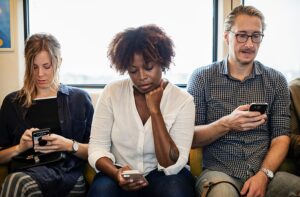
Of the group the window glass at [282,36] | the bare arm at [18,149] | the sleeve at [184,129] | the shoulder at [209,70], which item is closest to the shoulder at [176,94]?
the sleeve at [184,129]

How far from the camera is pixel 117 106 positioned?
157 centimetres

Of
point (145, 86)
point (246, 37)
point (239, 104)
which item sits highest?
point (246, 37)

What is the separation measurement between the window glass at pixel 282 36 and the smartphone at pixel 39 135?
1.58m

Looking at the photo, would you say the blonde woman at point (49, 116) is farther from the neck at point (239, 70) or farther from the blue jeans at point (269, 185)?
the neck at point (239, 70)

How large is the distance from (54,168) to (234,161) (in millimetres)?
876

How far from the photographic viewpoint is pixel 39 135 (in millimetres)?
1595

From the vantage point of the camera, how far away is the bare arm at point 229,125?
1.52m

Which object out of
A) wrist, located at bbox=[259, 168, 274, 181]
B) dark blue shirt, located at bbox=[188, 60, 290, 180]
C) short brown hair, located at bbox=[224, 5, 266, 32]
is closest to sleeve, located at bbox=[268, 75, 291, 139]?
dark blue shirt, located at bbox=[188, 60, 290, 180]

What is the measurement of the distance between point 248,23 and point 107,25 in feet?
3.81

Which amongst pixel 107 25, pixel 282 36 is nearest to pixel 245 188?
pixel 282 36

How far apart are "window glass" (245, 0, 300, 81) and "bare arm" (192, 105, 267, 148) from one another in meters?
0.96

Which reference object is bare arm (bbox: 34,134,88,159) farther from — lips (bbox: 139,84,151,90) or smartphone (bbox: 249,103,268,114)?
smartphone (bbox: 249,103,268,114)

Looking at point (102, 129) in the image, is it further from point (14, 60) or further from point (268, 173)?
point (14, 60)

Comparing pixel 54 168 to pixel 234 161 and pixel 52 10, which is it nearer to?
pixel 234 161
